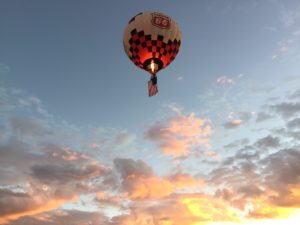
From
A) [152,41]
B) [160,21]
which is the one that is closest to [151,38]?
[152,41]

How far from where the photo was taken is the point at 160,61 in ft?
145

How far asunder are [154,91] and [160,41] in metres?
5.07

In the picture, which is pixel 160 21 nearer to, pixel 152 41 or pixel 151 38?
pixel 151 38

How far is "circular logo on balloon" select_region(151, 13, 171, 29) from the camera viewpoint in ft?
142

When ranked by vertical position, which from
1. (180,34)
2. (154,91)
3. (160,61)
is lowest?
(154,91)

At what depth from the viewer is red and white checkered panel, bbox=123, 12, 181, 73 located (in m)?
43.1

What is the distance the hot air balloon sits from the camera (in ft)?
141

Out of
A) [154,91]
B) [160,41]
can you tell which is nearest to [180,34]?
[160,41]

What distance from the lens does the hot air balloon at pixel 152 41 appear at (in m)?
43.1

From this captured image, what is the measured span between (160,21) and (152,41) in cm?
218

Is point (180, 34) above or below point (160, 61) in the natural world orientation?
above

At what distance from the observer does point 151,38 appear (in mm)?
43031

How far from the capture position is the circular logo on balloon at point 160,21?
1699 inches

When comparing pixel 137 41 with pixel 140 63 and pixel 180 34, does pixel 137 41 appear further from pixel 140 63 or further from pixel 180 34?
pixel 180 34
